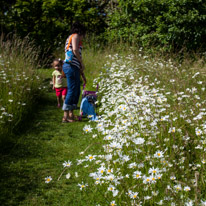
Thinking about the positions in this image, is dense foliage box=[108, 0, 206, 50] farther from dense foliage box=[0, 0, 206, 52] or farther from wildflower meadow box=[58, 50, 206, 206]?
wildflower meadow box=[58, 50, 206, 206]

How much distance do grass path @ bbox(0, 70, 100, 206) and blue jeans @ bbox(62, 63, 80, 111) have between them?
1.47 feet

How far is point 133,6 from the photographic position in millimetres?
8758

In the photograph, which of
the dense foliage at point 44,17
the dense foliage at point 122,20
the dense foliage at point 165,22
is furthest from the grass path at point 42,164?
the dense foliage at point 44,17

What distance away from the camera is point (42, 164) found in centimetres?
382

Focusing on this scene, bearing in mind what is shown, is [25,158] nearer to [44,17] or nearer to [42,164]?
[42,164]

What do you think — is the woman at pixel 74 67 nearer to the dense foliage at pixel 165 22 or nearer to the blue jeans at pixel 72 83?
the blue jeans at pixel 72 83

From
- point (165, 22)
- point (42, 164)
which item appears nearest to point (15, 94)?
point (42, 164)

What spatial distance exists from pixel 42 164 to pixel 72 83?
1821 mm

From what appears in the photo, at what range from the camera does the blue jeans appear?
5.08 m

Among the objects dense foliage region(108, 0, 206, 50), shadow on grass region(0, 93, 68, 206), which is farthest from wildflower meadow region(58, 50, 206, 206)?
dense foliage region(108, 0, 206, 50)

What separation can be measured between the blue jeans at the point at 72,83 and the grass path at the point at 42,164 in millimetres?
449

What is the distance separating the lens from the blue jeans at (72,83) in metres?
5.08

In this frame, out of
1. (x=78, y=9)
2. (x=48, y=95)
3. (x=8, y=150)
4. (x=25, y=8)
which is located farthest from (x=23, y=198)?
(x=78, y=9)

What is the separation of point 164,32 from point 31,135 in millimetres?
5506
